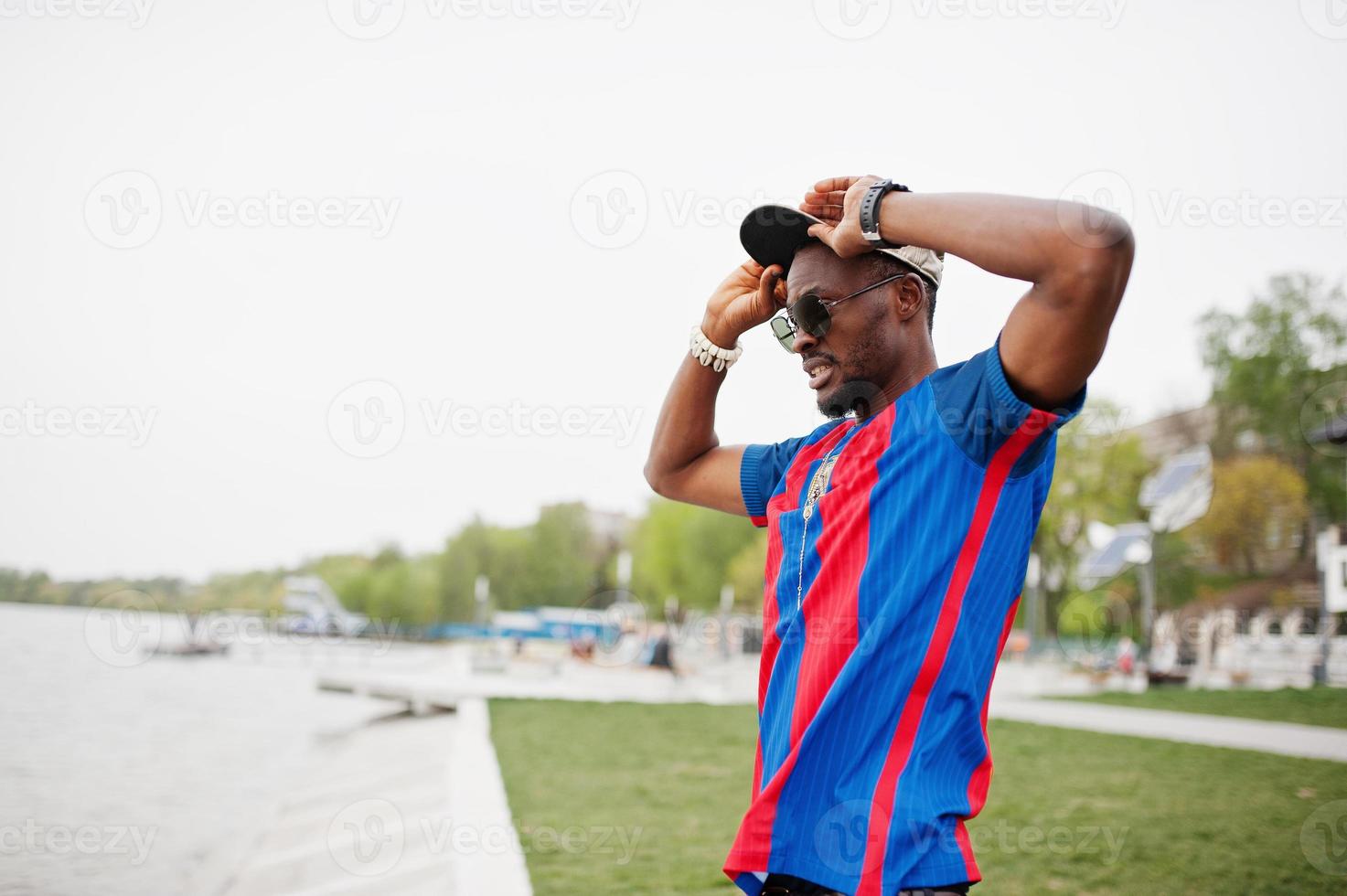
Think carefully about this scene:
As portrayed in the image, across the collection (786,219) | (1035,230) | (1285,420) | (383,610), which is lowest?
(383,610)

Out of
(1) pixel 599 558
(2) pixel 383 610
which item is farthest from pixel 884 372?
(1) pixel 599 558

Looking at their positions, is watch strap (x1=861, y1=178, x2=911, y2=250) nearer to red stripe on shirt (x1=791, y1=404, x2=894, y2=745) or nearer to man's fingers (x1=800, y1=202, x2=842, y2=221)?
man's fingers (x1=800, y1=202, x2=842, y2=221)

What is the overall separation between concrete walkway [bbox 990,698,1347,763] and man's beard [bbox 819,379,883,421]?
9627mm

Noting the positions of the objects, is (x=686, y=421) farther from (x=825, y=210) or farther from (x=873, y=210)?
(x=873, y=210)

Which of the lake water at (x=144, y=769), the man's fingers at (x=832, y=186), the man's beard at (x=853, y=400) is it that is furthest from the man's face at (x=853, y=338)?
the lake water at (x=144, y=769)

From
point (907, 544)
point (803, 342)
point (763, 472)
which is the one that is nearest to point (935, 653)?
point (907, 544)

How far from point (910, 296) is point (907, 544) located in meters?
0.52

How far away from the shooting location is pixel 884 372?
5.82ft

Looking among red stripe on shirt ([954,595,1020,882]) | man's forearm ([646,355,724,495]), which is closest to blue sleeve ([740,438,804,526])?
man's forearm ([646,355,724,495])

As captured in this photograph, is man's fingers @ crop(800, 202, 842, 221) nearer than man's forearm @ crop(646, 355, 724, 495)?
Yes

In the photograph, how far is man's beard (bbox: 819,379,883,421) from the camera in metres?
1.78

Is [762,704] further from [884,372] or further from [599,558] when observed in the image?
[599,558]

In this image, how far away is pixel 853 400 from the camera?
70.6 inches

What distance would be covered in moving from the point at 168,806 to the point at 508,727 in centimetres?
413
